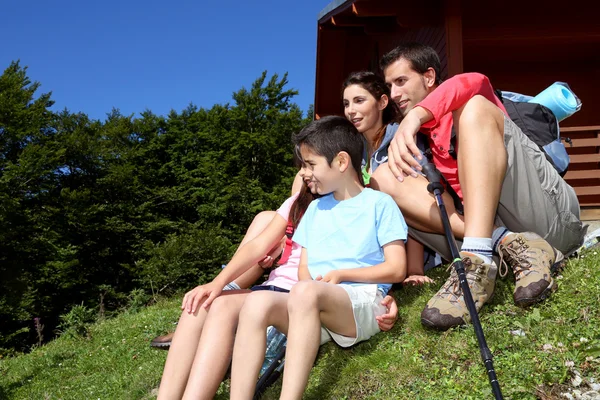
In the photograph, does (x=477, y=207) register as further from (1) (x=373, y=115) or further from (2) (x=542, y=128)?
(1) (x=373, y=115)

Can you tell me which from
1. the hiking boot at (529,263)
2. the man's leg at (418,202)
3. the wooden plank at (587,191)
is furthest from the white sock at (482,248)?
the wooden plank at (587,191)

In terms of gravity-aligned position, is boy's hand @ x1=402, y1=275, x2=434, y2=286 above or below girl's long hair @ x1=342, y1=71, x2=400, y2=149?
below

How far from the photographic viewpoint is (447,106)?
103 inches

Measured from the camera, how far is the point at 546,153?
304cm

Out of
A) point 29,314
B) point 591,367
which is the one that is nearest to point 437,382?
point 591,367

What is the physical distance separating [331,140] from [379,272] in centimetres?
71

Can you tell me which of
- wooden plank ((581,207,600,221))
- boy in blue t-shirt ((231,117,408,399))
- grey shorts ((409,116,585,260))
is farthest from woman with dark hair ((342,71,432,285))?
wooden plank ((581,207,600,221))

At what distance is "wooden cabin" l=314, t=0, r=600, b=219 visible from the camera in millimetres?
7371

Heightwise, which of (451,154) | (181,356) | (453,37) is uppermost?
(453,37)

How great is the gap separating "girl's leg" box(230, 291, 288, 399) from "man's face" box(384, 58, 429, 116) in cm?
149

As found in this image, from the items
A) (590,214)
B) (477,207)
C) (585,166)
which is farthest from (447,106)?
(585,166)

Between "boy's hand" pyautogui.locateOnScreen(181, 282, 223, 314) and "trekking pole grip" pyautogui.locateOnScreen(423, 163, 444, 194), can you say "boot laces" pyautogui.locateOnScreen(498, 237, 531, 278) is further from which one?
"boy's hand" pyautogui.locateOnScreen(181, 282, 223, 314)

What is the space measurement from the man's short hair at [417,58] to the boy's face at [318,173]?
85 cm

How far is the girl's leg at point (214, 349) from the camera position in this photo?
230 centimetres
